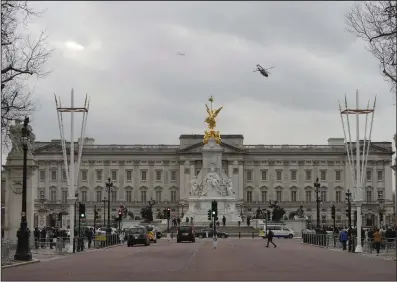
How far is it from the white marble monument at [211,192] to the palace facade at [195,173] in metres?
57.0

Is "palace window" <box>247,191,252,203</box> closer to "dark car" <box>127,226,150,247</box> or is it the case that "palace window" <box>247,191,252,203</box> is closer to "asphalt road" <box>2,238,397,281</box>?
"dark car" <box>127,226,150,247</box>

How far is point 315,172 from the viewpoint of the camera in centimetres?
16988

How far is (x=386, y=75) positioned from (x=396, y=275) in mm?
11966

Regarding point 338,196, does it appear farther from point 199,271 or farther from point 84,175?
point 199,271

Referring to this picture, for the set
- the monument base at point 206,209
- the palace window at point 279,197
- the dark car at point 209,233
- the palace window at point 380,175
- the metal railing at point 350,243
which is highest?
the palace window at point 380,175

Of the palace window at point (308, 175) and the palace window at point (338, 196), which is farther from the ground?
the palace window at point (308, 175)

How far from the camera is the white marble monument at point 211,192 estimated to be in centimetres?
10619

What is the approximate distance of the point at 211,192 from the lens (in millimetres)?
106875

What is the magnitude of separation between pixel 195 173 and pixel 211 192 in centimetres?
6130

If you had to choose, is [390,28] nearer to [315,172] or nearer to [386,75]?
[386,75]

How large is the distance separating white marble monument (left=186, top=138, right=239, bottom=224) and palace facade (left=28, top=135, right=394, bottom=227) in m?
57.0

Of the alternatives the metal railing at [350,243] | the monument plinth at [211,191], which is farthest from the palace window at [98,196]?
the metal railing at [350,243]

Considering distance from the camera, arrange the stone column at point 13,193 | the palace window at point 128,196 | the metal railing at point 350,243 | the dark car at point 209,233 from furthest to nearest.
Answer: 1. the palace window at point 128,196
2. the dark car at point 209,233
3. the stone column at point 13,193
4. the metal railing at point 350,243

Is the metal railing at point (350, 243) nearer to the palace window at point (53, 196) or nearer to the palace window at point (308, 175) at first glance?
the palace window at point (308, 175)
